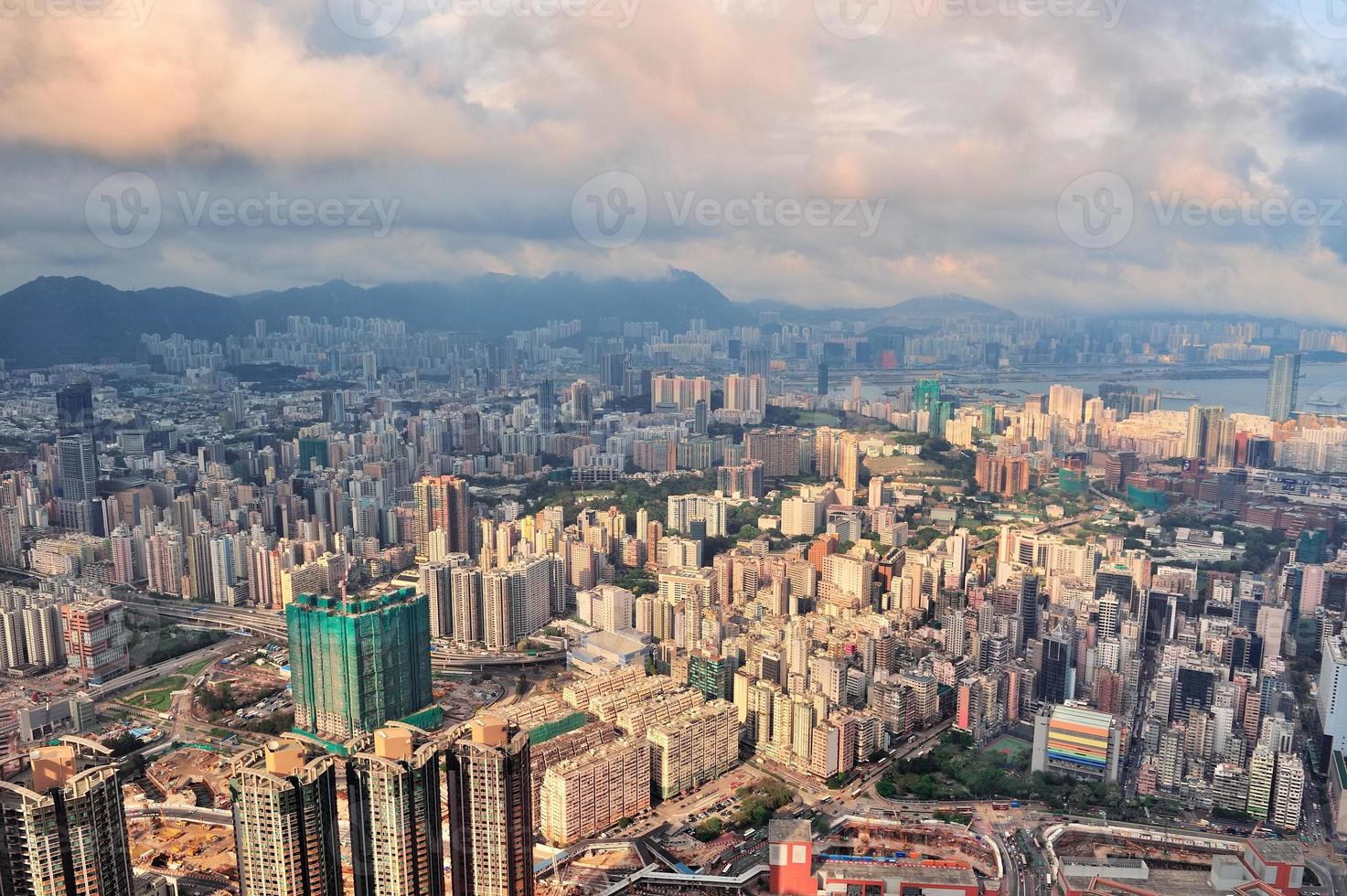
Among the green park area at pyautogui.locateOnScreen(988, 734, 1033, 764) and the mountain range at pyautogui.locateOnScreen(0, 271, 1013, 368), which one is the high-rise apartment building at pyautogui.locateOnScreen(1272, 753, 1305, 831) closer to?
the green park area at pyautogui.locateOnScreen(988, 734, 1033, 764)

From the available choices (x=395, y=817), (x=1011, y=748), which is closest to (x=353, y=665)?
(x=395, y=817)

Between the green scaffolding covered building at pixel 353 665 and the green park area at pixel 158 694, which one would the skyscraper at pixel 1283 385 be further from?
the green park area at pixel 158 694

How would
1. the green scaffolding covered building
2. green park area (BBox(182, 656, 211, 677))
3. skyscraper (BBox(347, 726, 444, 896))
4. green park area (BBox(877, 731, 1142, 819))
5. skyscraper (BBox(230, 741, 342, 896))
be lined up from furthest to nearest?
1. green park area (BBox(182, 656, 211, 677))
2. the green scaffolding covered building
3. green park area (BBox(877, 731, 1142, 819))
4. skyscraper (BBox(347, 726, 444, 896))
5. skyscraper (BBox(230, 741, 342, 896))

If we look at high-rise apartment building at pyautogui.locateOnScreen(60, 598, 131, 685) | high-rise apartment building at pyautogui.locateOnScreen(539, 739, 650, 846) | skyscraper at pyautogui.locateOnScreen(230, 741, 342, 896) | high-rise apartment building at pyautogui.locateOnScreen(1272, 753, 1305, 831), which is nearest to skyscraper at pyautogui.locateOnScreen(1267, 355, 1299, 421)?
high-rise apartment building at pyautogui.locateOnScreen(1272, 753, 1305, 831)

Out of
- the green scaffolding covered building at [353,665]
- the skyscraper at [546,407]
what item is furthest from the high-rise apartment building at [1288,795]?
the skyscraper at [546,407]

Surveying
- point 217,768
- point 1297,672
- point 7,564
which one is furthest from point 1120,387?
point 7,564
